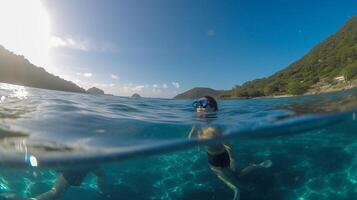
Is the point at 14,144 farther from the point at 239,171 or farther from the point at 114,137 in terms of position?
the point at 239,171

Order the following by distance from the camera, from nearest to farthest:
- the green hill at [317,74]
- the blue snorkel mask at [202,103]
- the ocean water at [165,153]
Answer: the ocean water at [165,153]
the blue snorkel mask at [202,103]
the green hill at [317,74]

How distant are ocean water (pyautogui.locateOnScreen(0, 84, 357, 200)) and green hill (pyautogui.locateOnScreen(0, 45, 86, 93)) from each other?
37.5m

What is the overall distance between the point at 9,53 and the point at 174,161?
55.0 meters

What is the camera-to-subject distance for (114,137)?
9.29m

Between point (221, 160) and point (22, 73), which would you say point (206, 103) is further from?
point (22, 73)

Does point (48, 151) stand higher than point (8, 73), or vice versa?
point (8, 73)

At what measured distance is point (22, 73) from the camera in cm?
4966

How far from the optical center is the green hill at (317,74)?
45138mm

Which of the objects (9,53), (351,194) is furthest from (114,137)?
(9,53)

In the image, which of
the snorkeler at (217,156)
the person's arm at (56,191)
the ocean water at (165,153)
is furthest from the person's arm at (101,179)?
the snorkeler at (217,156)

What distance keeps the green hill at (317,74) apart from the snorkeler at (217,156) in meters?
31.6

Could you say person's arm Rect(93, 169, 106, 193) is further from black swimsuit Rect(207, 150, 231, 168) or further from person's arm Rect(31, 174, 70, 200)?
black swimsuit Rect(207, 150, 231, 168)

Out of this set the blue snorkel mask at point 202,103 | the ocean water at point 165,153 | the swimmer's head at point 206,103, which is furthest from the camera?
the blue snorkel mask at point 202,103

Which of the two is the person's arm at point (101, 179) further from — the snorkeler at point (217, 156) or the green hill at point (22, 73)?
the green hill at point (22, 73)
